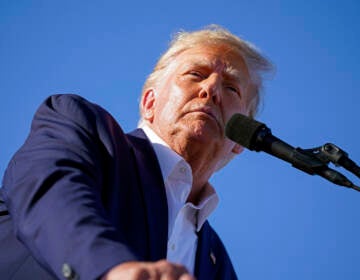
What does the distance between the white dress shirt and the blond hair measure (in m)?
0.64

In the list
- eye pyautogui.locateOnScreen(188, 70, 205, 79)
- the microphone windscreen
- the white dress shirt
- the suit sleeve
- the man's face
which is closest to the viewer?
the suit sleeve

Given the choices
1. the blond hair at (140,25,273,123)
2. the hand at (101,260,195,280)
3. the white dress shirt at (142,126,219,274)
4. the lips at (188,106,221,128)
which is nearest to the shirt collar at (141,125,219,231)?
the white dress shirt at (142,126,219,274)

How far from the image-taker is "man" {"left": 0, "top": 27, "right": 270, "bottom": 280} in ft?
4.56

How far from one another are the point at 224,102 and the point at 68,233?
2137 mm

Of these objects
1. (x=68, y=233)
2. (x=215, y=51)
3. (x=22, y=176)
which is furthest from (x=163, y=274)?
(x=215, y=51)

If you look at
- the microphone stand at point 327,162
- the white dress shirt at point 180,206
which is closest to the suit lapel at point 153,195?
the white dress shirt at point 180,206

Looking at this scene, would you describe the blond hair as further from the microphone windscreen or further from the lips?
the microphone windscreen

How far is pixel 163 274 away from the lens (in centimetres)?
115

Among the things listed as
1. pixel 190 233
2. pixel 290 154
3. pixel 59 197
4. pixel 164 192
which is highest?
pixel 290 154

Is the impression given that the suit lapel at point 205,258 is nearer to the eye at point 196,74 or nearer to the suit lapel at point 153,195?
the suit lapel at point 153,195

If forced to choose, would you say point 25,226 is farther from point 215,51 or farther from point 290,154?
point 215,51

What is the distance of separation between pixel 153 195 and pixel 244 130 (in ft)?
1.81

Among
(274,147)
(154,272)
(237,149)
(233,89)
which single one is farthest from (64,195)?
(237,149)

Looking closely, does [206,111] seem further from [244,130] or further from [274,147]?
[274,147]
